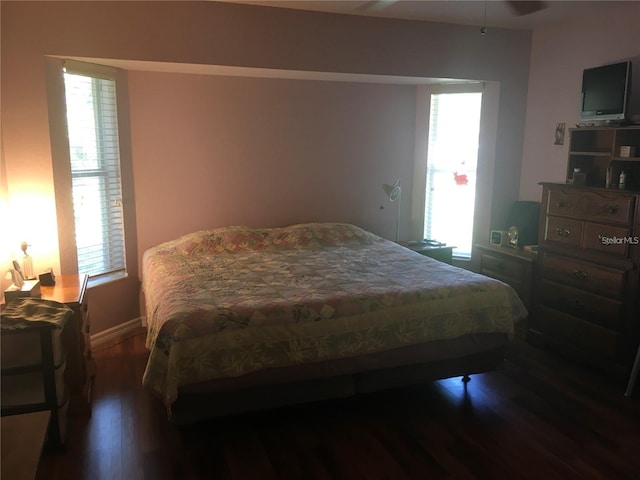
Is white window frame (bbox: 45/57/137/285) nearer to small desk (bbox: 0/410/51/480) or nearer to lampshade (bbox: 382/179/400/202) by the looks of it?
small desk (bbox: 0/410/51/480)

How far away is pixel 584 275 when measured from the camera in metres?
3.37

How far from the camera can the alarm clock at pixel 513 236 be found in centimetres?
414

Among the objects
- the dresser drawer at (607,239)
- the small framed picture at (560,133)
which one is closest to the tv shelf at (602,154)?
the dresser drawer at (607,239)

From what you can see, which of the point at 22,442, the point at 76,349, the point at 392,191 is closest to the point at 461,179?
the point at 392,191

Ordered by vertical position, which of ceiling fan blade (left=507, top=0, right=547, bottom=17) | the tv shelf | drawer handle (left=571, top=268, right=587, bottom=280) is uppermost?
ceiling fan blade (left=507, top=0, right=547, bottom=17)

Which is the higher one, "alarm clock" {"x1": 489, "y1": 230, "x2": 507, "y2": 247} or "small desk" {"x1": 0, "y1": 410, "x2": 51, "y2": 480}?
"alarm clock" {"x1": 489, "y1": 230, "x2": 507, "y2": 247}

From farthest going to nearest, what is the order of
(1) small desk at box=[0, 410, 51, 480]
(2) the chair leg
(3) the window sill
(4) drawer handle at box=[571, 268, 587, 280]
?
(3) the window sill → (4) drawer handle at box=[571, 268, 587, 280] → (2) the chair leg → (1) small desk at box=[0, 410, 51, 480]

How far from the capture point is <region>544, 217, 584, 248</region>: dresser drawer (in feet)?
11.2

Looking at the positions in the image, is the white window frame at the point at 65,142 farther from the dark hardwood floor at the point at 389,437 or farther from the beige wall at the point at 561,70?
the beige wall at the point at 561,70

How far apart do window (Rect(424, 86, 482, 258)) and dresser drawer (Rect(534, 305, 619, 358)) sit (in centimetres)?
121

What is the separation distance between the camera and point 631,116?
11.2 feet

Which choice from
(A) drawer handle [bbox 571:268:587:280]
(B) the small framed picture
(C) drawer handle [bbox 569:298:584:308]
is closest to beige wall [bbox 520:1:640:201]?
(B) the small framed picture

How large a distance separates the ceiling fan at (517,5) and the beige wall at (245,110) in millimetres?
250

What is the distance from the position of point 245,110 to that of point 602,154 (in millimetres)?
2675
